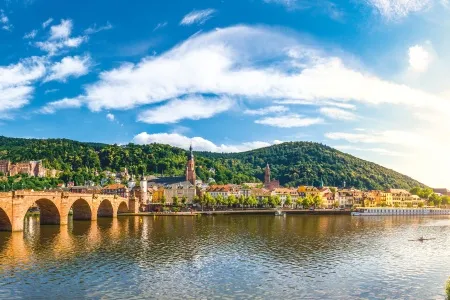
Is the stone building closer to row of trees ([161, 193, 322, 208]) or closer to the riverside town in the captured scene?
the riverside town

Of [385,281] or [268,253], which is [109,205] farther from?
[385,281]

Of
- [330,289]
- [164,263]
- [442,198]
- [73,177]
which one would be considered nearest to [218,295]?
[330,289]

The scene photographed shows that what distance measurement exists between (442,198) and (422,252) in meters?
126

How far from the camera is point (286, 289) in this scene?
1156 inches

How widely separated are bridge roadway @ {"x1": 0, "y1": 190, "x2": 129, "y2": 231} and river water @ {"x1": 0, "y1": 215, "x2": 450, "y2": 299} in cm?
253

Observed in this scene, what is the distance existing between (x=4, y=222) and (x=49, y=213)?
1659 centimetres

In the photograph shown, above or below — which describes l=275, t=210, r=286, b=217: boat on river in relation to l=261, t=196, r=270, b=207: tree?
below

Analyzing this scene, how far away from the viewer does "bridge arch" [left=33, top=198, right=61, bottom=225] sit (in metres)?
71.1

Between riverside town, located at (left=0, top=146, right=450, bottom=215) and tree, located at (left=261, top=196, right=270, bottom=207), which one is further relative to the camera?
tree, located at (left=261, top=196, right=270, bottom=207)

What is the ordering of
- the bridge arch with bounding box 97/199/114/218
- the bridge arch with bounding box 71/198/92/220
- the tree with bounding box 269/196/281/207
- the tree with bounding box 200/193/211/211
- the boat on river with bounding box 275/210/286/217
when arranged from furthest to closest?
1. the tree with bounding box 269/196/281/207
2. the tree with bounding box 200/193/211/211
3. the boat on river with bounding box 275/210/286/217
4. the bridge arch with bounding box 97/199/114/218
5. the bridge arch with bounding box 71/198/92/220

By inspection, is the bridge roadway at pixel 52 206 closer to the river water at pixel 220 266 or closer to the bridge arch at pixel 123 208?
the bridge arch at pixel 123 208

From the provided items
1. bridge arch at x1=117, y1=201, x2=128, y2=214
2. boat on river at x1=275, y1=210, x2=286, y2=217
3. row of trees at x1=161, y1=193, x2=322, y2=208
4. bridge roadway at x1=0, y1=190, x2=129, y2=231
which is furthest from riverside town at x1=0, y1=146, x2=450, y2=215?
bridge roadway at x1=0, y1=190, x2=129, y2=231

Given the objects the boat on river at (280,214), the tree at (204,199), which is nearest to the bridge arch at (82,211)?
the boat on river at (280,214)

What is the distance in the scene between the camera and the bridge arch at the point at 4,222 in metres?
55.4
